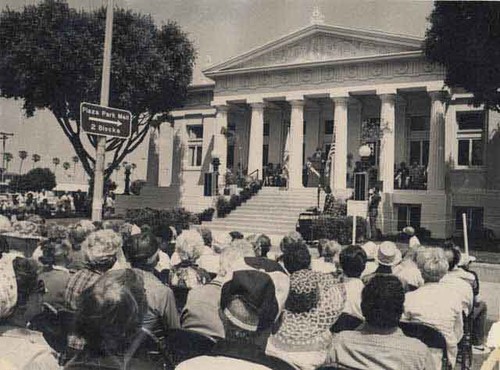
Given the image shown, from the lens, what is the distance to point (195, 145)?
25.4 metres

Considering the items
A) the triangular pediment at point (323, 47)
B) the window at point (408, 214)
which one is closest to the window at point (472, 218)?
the window at point (408, 214)

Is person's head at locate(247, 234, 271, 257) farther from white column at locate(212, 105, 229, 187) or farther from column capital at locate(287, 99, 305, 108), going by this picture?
white column at locate(212, 105, 229, 187)

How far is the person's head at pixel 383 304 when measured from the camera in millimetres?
2443

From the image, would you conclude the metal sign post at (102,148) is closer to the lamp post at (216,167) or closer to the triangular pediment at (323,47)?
the lamp post at (216,167)

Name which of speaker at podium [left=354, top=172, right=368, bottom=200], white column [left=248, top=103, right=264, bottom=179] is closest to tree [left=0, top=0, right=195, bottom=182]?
white column [left=248, top=103, right=264, bottom=179]

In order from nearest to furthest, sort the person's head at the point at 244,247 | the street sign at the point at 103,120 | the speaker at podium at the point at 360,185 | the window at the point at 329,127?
the person's head at the point at 244,247
the street sign at the point at 103,120
the speaker at podium at the point at 360,185
the window at the point at 329,127

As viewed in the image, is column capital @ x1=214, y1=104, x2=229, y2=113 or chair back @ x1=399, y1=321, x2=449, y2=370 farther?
column capital @ x1=214, y1=104, x2=229, y2=113

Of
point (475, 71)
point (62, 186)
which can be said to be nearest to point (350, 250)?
point (475, 71)

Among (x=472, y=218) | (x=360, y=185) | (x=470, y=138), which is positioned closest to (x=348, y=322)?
(x=360, y=185)

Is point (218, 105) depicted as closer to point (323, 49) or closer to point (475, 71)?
point (323, 49)

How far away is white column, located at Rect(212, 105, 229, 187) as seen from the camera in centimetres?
2200

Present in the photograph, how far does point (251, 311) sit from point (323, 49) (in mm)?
18891

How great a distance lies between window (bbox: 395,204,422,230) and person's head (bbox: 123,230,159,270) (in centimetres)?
1524

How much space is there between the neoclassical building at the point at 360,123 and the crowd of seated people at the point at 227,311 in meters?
14.6
